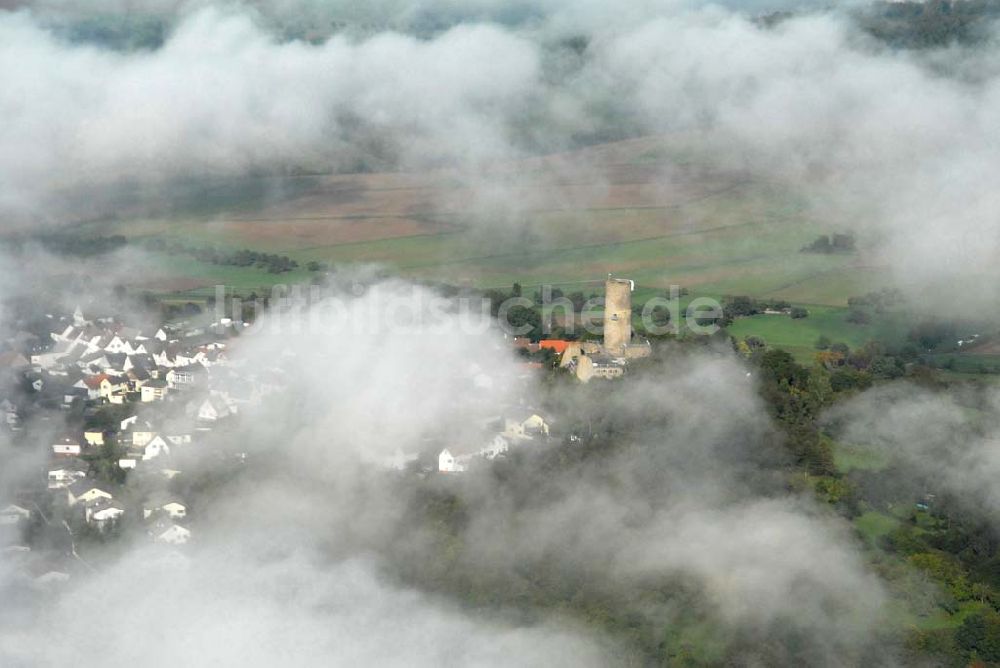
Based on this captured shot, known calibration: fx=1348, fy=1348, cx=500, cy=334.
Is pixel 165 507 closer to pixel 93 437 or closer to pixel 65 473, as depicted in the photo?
pixel 65 473

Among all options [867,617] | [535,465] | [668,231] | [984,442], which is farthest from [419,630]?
[668,231]

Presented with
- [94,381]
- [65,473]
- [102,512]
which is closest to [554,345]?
[94,381]

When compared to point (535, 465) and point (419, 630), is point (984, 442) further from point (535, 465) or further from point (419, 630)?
point (419, 630)

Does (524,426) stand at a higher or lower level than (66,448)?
higher

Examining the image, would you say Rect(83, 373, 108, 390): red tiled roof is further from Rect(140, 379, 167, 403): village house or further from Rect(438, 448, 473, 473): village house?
Rect(438, 448, 473, 473): village house

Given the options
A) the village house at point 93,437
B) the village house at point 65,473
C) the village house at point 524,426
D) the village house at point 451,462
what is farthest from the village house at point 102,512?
the village house at point 524,426

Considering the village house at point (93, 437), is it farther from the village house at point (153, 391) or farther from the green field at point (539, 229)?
the green field at point (539, 229)

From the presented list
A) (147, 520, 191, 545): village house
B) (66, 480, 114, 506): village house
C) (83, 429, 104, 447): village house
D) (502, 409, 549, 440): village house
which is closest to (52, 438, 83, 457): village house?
(83, 429, 104, 447): village house

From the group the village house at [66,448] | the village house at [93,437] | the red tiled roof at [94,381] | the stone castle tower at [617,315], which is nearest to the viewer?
the village house at [66,448]
